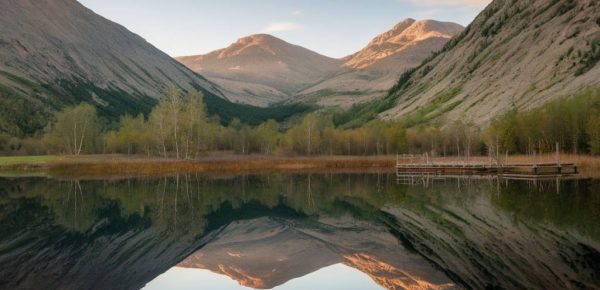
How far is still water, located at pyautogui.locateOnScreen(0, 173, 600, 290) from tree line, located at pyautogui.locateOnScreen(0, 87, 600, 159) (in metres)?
37.6

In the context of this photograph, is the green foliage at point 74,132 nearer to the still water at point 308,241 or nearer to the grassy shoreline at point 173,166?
the grassy shoreline at point 173,166

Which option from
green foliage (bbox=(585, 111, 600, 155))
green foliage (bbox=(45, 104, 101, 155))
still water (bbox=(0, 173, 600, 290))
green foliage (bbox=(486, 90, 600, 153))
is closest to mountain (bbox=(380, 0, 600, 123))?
green foliage (bbox=(486, 90, 600, 153))

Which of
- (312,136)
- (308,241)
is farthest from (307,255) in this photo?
(312,136)

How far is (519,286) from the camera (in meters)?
18.1

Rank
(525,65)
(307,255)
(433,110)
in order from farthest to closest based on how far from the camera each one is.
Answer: (433,110), (525,65), (307,255)

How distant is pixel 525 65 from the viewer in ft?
520

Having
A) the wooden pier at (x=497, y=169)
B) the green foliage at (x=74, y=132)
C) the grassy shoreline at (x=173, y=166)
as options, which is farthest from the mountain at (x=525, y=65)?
the green foliage at (x=74, y=132)

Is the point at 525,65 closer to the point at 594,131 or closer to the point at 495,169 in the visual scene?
the point at 495,169

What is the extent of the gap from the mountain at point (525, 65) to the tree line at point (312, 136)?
13723 millimetres

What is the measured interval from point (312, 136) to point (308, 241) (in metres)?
112

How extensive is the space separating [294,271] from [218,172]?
2883 inches

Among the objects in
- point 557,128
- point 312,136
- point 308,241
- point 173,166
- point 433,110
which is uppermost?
point 433,110

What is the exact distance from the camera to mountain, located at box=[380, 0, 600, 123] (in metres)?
136

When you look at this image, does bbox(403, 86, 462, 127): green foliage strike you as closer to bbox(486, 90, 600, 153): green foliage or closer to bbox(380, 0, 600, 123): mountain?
bbox(380, 0, 600, 123): mountain
